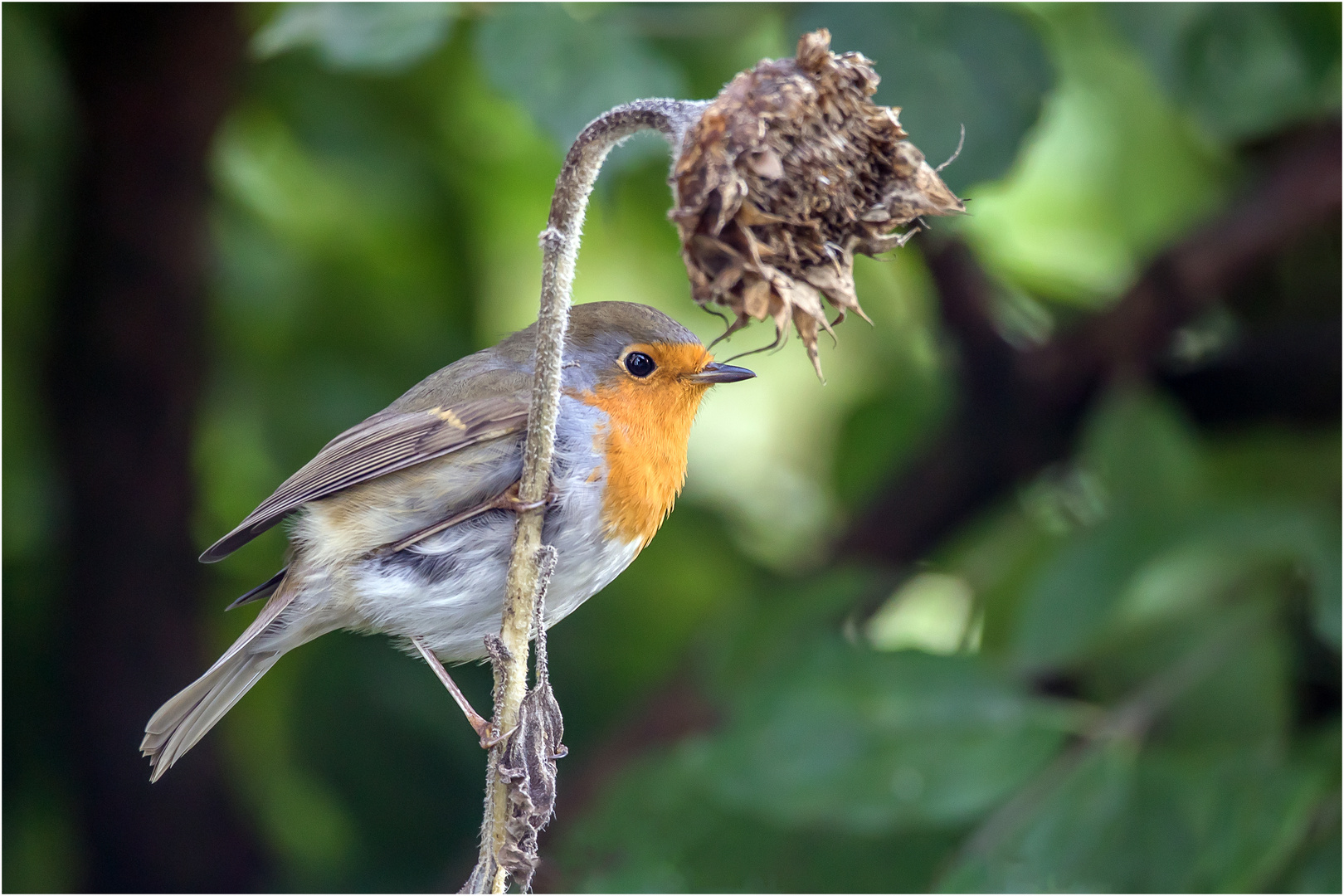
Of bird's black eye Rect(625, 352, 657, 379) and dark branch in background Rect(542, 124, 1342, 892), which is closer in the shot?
bird's black eye Rect(625, 352, 657, 379)

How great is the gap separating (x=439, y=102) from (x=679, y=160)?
3.23 m

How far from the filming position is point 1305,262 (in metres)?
4.47

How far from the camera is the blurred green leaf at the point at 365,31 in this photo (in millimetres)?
2818

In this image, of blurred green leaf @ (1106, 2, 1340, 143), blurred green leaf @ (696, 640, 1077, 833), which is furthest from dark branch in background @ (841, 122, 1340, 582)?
blurred green leaf @ (696, 640, 1077, 833)

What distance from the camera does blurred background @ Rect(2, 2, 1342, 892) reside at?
3.12m

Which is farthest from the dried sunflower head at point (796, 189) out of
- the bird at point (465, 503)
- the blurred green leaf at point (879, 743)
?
the blurred green leaf at point (879, 743)

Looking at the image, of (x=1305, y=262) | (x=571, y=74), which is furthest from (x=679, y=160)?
(x=1305, y=262)

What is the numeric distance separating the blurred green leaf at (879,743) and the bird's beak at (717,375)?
1145 millimetres

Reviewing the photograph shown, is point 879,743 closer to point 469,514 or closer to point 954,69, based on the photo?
point 469,514

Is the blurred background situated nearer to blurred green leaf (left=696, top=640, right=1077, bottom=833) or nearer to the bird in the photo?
blurred green leaf (left=696, top=640, right=1077, bottom=833)

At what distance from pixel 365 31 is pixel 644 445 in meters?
1.22

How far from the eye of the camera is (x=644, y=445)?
2.48m

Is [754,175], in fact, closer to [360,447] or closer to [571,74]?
[360,447]

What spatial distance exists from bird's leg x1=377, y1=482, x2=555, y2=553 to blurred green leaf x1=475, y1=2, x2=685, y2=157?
2.95 feet
